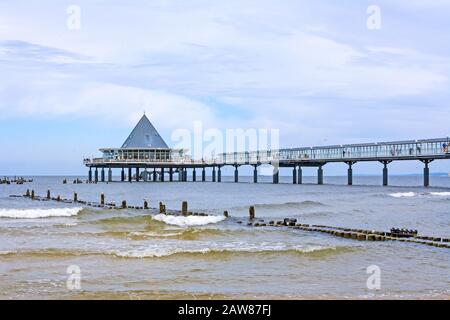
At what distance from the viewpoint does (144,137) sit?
112 meters

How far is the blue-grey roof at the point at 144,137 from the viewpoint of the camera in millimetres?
111250

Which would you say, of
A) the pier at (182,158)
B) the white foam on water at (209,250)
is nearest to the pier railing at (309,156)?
the pier at (182,158)

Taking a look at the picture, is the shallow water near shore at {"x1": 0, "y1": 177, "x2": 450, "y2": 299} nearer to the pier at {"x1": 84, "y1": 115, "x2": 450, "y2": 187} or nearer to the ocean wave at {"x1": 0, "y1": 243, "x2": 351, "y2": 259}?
the ocean wave at {"x1": 0, "y1": 243, "x2": 351, "y2": 259}

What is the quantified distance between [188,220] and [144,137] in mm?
81565

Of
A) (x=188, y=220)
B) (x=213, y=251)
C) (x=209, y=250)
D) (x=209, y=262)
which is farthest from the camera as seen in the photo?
(x=188, y=220)

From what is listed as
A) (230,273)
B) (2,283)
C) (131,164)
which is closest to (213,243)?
(230,273)

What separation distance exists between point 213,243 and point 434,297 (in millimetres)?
11082

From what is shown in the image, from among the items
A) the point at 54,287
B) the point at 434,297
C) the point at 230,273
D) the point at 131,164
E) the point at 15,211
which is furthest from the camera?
the point at 131,164

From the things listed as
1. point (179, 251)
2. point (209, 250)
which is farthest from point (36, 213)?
point (209, 250)

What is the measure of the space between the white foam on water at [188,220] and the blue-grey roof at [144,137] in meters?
78.9

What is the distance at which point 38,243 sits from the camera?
22.5 metres

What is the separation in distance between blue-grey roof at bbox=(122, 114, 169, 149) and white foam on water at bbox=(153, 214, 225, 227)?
78929mm

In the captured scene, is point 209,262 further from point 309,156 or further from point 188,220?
point 309,156
